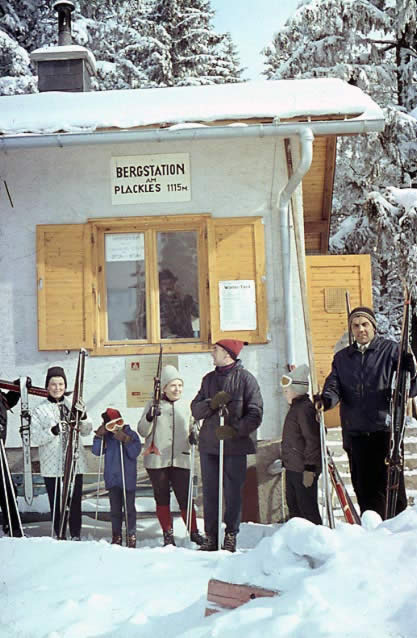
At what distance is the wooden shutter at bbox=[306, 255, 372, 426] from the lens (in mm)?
9078

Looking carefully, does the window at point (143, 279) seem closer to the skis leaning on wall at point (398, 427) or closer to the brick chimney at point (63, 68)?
the skis leaning on wall at point (398, 427)

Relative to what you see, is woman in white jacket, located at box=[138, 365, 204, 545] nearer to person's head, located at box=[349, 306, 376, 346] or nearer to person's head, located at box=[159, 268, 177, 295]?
person's head, located at box=[159, 268, 177, 295]

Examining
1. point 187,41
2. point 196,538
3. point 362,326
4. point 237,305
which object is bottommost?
point 196,538

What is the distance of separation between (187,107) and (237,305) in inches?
74.6

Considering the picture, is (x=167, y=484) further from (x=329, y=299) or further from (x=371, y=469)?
(x=329, y=299)

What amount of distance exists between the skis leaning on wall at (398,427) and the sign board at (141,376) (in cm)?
279

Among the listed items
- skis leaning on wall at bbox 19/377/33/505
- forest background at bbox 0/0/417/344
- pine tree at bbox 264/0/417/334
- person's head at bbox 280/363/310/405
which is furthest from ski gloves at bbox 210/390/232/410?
pine tree at bbox 264/0/417/334

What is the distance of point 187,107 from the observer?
23.3ft

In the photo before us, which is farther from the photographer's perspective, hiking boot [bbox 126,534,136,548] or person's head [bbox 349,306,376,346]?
hiking boot [bbox 126,534,136,548]

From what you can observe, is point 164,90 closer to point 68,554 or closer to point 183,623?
point 68,554

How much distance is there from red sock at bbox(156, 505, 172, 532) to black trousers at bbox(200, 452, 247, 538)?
394mm

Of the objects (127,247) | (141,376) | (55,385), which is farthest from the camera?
(127,247)

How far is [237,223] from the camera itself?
294 inches

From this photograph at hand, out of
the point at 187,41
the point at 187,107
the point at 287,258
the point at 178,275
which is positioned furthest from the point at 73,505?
the point at 187,41
